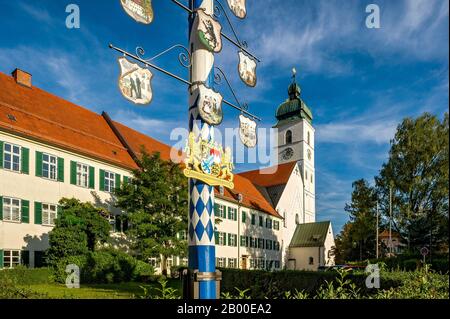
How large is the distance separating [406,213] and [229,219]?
47.6 ft

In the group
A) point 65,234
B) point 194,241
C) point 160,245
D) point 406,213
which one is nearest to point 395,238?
point 406,213

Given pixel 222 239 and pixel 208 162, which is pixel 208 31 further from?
pixel 222 239

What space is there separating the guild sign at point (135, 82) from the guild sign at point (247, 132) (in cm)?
226

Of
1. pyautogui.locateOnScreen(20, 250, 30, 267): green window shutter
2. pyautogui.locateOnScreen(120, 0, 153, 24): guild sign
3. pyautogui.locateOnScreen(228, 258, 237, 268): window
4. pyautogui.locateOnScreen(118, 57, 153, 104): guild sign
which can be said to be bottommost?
pyautogui.locateOnScreen(228, 258, 237, 268): window

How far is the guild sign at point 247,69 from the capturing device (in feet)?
26.5

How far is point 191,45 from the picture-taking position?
6.82 meters

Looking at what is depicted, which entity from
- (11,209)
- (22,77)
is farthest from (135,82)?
(22,77)

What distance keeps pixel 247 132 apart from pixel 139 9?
312cm

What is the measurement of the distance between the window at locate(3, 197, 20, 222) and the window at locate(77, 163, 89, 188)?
4.10 metres

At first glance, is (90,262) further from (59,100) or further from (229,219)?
(229,219)

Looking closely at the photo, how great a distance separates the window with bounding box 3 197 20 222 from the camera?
18641 millimetres

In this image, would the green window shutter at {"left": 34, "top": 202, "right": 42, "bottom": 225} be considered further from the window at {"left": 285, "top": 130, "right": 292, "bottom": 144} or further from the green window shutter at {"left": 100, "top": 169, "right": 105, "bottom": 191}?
the window at {"left": 285, "top": 130, "right": 292, "bottom": 144}

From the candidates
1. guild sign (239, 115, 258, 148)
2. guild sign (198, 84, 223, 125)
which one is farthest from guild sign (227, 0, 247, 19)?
guild sign (198, 84, 223, 125)

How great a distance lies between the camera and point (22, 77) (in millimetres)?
21828
